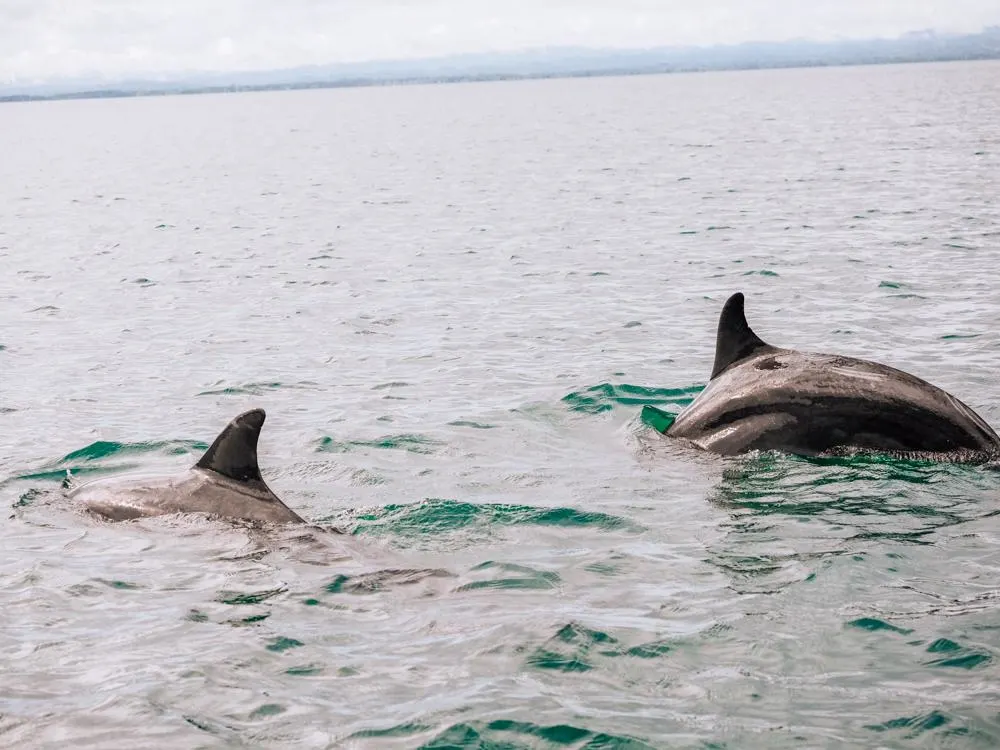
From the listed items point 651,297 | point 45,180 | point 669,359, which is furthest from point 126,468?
point 45,180

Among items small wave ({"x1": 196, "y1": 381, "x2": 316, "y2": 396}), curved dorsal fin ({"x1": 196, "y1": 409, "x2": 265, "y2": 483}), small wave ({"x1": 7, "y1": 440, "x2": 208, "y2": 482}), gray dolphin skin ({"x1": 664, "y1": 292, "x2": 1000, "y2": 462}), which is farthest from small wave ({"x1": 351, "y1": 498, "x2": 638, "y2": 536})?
small wave ({"x1": 196, "y1": 381, "x2": 316, "y2": 396})

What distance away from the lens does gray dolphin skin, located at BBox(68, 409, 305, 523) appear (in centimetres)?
995

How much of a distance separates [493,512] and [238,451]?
2.31 meters

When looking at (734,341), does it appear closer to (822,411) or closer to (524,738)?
(822,411)

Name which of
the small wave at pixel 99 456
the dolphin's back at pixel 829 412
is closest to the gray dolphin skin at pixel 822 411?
the dolphin's back at pixel 829 412

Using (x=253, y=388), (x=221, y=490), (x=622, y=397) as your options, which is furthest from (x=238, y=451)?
(x=253, y=388)

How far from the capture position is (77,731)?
7016mm

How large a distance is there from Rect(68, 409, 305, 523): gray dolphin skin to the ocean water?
0.20 metres

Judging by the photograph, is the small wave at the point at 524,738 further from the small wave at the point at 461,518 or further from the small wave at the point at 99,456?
the small wave at the point at 99,456

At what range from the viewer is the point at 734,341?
12625mm

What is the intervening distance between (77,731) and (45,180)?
204ft

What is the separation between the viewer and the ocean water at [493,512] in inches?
287

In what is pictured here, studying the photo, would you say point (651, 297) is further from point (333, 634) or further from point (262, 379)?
point (333, 634)

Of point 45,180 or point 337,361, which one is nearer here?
point 337,361
